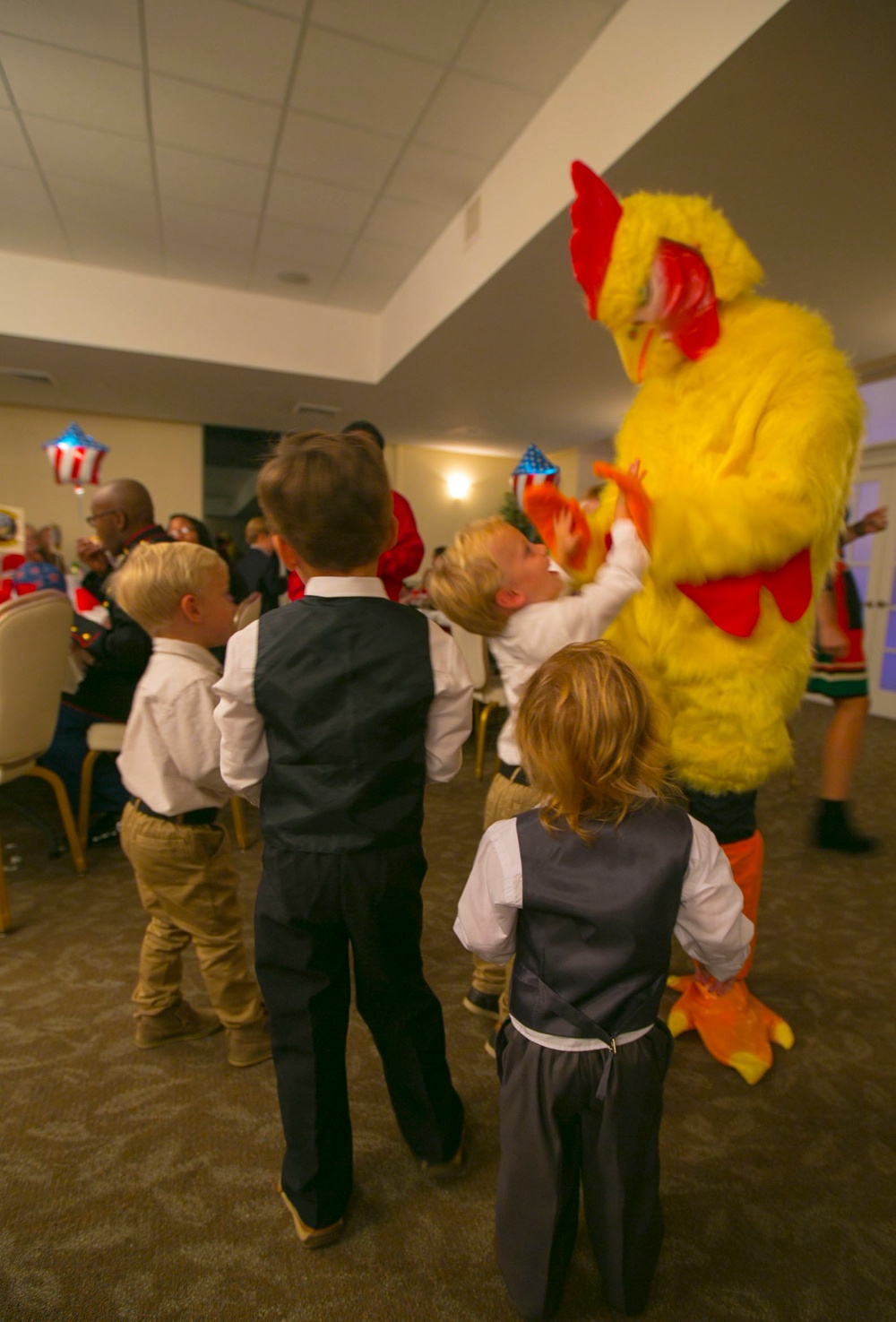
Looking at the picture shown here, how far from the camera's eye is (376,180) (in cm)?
371

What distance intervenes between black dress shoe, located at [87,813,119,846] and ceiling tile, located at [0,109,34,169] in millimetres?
3398

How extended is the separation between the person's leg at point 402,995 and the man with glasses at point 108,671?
159cm

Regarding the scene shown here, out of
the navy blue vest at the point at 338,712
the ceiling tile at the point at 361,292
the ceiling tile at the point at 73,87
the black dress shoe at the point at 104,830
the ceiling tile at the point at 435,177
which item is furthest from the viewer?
the ceiling tile at the point at 361,292

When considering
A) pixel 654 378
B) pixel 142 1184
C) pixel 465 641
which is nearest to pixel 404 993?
pixel 142 1184

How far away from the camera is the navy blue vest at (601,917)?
83cm

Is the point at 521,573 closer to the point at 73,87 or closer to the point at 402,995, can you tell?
the point at 402,995

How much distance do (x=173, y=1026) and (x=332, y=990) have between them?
738 millimetres

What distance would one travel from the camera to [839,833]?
2605mm

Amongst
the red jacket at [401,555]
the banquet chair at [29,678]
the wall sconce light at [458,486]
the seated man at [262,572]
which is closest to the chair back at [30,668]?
the banquet chair at [29,678]

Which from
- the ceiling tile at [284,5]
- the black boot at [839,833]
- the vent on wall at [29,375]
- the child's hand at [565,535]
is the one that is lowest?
the black boot at [839,833]

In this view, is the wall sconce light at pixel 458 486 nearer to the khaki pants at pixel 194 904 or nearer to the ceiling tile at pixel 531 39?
the ceiling tile at pixel 531 39

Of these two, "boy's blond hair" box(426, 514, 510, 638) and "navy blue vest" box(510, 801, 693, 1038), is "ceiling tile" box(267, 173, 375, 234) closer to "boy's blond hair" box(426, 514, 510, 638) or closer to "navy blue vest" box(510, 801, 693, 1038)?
"boy's blond hair" box(426, 514, 510, 638)

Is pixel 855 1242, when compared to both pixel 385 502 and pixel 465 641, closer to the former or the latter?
pixel 385 502

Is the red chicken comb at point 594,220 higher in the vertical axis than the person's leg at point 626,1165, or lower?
higher
